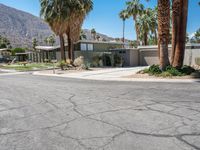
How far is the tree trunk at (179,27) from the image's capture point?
20188 mm

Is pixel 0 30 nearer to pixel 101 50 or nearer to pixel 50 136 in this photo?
pixel 101 50

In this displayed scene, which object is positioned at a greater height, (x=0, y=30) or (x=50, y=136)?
(x=0, y=30)

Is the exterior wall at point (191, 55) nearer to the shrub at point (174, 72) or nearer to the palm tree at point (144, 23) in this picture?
the shrub at point (174, 72)

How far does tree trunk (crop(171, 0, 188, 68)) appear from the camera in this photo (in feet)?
66.2

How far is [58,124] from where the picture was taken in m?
6.80

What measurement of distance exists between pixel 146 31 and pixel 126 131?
44.9 meters

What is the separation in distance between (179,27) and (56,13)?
17652 millimetres

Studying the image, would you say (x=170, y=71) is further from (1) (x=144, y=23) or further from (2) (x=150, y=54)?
(1) (x=144, y=23)

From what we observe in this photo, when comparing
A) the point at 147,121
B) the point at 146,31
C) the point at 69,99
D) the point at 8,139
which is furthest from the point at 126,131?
the point at 146,31

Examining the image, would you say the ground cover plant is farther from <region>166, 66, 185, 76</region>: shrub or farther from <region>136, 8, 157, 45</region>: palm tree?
<region>136, 8, 157, 45</region>: palm tree

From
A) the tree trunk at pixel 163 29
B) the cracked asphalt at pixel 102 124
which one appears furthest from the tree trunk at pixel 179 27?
the cracked asphalt at pixel 102 124

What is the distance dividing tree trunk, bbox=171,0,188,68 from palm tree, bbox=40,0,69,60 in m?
16.0

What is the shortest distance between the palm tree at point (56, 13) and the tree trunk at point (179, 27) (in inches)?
631

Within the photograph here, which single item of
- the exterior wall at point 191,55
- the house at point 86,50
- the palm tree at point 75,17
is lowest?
the exterior wall at point 191,55
